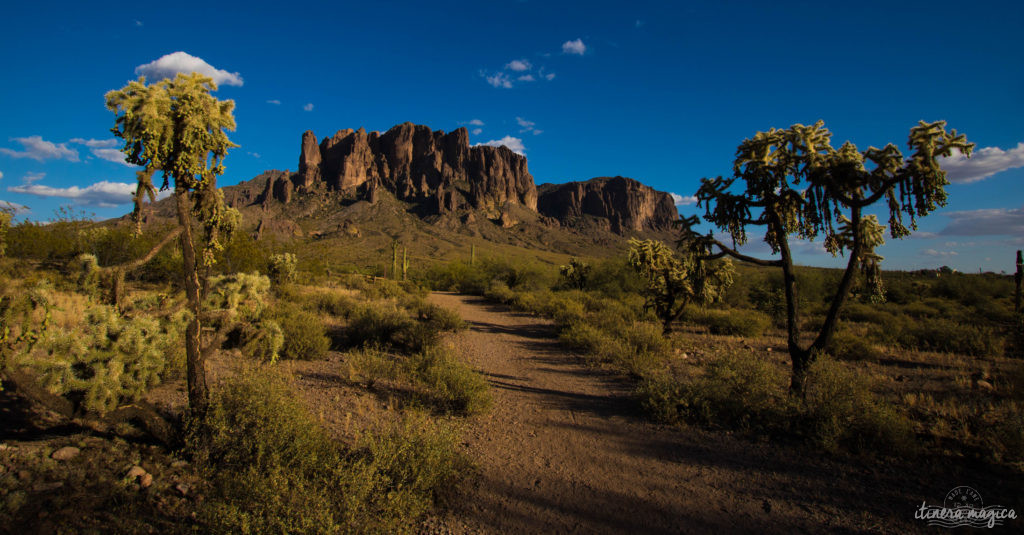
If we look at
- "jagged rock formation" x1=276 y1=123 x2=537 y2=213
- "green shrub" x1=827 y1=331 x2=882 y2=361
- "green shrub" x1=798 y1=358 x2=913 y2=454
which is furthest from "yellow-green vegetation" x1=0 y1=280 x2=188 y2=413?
"jagged rock formation" x1=276 y1=123 x2=537 y2=213

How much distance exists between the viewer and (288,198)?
109 m

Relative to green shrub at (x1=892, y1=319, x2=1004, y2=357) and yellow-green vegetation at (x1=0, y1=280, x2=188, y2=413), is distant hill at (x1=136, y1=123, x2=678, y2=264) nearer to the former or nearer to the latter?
yellow-green vegetation at (x1=0, y1=280, x2=188, y2=413)

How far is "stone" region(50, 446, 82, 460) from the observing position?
3764mm

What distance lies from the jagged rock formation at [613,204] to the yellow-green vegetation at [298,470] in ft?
486

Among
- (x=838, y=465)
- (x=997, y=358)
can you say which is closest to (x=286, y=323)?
(x=838, y=465)

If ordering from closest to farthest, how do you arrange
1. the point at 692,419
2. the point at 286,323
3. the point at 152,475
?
the point at 152,475
the point at 692,419
the point at 286,323

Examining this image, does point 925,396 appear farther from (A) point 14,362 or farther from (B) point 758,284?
(B) point 758,284

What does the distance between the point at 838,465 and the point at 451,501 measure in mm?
4620

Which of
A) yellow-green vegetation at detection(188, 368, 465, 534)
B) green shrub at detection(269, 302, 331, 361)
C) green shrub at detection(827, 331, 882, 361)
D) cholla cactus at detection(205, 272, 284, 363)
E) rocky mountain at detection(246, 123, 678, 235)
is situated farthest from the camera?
rocky mountain at detection(246, 123, 678, 235)

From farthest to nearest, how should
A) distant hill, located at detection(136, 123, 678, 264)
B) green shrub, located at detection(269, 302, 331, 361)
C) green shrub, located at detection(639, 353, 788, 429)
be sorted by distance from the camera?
1. distant hill, located at detection(136, 123, 678, 264)
2. green shrub, located at detection(269, 302, 331, 361)
3. green shrub, located at detection(639, 353, 788, 429)

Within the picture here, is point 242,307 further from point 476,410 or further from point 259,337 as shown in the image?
point 476,410

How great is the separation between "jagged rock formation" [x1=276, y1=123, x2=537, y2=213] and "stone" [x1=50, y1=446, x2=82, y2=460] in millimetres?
110276

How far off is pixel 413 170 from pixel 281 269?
11662cm

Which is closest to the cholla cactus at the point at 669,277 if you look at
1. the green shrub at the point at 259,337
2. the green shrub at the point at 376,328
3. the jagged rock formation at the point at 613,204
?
the green shrub at the point at 376,328
